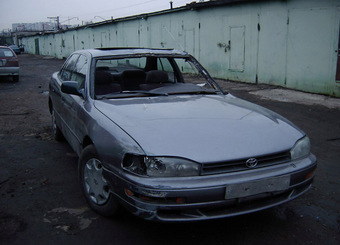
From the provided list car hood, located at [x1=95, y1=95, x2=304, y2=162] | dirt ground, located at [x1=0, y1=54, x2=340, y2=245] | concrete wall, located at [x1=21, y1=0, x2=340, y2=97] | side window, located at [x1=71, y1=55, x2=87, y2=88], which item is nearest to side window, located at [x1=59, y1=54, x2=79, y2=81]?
side window, located at [x1=71, y1=55, x2=87, y2=88]

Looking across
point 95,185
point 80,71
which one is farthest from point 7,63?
point 95,185

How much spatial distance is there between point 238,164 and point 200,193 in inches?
14.4

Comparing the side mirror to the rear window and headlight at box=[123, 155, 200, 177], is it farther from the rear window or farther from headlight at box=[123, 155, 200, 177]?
the rear window

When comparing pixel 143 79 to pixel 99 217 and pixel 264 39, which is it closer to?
pixel 99 217

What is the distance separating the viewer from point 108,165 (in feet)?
8.73

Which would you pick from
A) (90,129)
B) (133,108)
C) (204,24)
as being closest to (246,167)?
(133,108)

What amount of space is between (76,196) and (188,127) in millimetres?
1488

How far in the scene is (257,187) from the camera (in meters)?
2.45

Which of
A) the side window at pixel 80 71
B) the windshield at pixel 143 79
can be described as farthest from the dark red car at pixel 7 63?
the windshield at pixel 143 79

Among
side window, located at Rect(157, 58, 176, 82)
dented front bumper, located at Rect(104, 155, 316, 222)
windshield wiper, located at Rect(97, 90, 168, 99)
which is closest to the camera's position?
dented front bumper, located at Rect(104, 155, 316, 222)

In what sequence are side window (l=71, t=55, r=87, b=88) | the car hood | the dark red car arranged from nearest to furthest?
the car hood < side window (l=71, t=55, r=87, b=88) < the dark red car

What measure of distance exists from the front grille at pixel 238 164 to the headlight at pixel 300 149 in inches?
4.7

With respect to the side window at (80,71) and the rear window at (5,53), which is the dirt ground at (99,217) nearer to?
the side window at (80,71)

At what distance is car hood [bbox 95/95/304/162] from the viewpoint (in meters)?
2.46
